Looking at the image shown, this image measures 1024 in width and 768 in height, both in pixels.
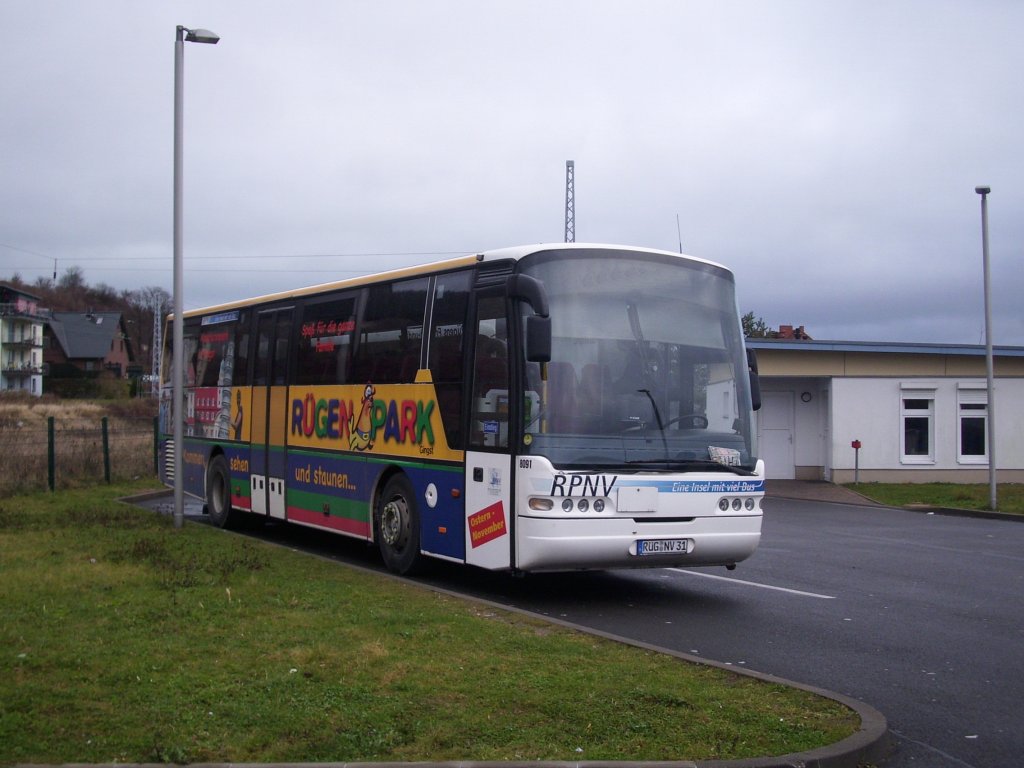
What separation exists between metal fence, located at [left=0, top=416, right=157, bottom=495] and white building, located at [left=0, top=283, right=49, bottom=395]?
71138mm

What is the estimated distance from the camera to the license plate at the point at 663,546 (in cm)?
1045

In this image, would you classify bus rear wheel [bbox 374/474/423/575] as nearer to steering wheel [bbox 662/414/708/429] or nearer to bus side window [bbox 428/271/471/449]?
bus side window [bbox 428/271/471/449]

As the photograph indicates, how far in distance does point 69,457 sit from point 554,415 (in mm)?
18414

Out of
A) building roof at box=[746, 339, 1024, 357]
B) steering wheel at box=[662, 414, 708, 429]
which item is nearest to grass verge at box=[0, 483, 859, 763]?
steering wheel at box=[662, 414, 708, 429]

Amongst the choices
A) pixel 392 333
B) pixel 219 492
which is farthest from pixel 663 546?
pixel 219 492

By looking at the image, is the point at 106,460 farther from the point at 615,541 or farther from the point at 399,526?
the point at 615,541

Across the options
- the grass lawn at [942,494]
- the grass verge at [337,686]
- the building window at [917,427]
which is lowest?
the grass lawn at [942,494]

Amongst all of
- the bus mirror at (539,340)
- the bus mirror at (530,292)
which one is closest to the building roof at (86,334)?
the bus mirror at (530,292)

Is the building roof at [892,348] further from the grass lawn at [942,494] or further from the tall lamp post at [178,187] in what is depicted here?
the tall lamp post at [178,187]

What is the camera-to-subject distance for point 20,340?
99312mm

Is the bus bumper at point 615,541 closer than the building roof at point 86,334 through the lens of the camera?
Yes

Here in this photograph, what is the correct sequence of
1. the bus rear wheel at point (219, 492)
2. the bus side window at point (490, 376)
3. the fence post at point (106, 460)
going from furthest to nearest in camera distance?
the fence post at point (106, 460)
the bus rear wheel at point (219, 492)
the bus side window at point (490, 376)

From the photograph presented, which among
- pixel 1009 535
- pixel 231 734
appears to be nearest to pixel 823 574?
pixel 1009 535

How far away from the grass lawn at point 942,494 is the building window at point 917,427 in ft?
2.68
